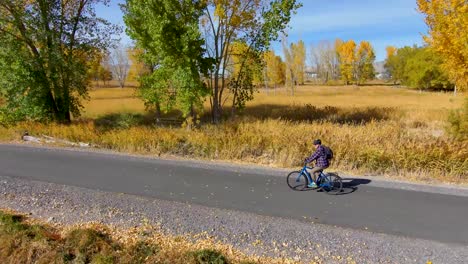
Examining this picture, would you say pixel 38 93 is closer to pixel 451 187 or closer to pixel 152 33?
pixel 152 33

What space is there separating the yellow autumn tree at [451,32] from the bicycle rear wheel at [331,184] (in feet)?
18.2

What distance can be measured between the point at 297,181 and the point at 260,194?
1.27 metres

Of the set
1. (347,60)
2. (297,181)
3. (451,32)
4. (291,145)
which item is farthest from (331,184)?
(347,60)

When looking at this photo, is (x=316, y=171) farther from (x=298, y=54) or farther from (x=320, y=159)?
(x=298, y=54)

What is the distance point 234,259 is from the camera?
15.6ft

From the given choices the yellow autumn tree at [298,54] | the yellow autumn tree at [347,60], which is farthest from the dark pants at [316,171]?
the yellow autumn tree at [347,60]

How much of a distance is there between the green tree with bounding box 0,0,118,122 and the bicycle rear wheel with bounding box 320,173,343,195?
49.1 ft

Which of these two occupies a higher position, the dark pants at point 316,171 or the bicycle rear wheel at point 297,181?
the dark pants at point 316,171

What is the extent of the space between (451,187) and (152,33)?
39.6ft

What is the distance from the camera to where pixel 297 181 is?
8250mm

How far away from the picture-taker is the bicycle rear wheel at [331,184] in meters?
7.63

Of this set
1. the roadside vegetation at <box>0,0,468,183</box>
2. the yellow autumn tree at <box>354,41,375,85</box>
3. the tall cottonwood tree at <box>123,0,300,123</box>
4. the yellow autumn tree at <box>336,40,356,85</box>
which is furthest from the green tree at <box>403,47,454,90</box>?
the tall cottonwood tree at <box>123,0,300,123</box>

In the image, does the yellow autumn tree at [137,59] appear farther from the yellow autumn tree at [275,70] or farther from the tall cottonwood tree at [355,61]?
the tall cottonwood tree at [355,61]

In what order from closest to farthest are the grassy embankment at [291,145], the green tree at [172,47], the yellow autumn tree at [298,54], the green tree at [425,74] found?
the grassy embankment at [291,145] < the green tree at [172,47] < the green tree at [425,74] < the yellow autumn tree at [298,54]
